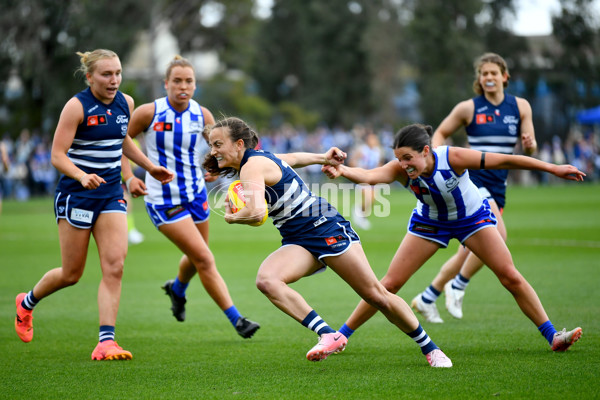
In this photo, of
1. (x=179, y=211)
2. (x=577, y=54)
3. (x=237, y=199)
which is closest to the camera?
(x=237, y=199)

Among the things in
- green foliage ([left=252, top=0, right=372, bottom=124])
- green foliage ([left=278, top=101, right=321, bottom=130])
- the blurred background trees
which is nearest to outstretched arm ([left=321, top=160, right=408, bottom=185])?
the blurred background trees

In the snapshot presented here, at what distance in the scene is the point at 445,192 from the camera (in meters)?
6.18

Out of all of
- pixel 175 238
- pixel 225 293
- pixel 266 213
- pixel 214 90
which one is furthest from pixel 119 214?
pixel 214 90

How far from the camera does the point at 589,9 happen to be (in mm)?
42906

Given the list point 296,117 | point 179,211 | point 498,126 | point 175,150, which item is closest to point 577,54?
point 296,117

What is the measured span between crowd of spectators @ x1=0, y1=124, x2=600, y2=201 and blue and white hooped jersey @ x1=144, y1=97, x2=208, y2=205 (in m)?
21.4

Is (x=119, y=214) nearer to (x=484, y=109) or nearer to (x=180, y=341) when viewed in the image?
(x=180, y=341)

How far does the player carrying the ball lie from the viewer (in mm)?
5742

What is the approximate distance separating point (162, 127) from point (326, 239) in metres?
2.60

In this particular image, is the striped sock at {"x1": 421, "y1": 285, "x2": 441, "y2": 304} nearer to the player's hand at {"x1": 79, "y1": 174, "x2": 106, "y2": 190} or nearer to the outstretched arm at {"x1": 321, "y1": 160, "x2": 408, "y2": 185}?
the outstretched arm at {"x1": 321, "y1": 160, "x2": 408, "y2": 185}

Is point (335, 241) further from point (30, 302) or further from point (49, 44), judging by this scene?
point (49, 44)

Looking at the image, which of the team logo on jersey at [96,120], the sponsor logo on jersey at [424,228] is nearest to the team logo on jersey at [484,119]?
the sponsor logo on jersey at [424,228]

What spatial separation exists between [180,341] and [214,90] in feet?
153

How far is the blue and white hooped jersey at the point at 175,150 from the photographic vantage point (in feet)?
24.8
